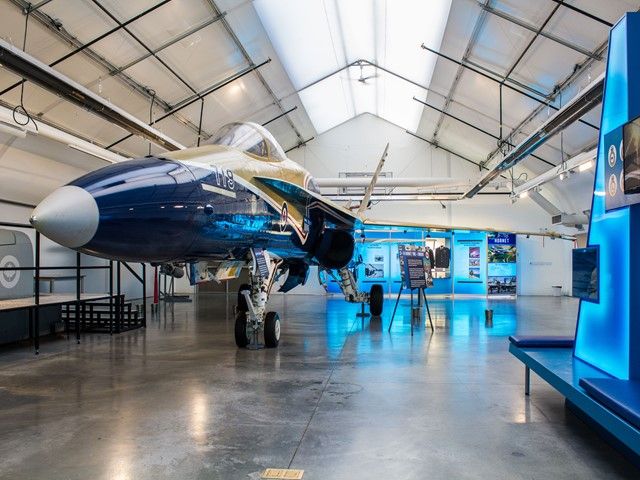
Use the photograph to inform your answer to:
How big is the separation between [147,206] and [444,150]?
18.4 meters

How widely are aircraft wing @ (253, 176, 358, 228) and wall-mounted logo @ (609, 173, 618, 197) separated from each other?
375 centimetres

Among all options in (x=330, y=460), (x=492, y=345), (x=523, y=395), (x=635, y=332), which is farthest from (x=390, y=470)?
(x=492, y=345)

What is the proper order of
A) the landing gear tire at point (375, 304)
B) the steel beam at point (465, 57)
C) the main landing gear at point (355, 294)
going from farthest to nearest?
the landing gear tire at point (375, 304) → the main landing gear at point (355, 294) → the steel beam at point (465, 57)

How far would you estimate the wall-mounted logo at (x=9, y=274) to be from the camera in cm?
819

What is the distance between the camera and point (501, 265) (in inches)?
736

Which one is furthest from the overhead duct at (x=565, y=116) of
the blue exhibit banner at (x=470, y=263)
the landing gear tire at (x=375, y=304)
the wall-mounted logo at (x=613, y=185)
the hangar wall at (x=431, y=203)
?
the hangar wall at (x=431, y=203)

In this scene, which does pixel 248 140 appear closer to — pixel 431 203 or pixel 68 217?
pixel 68 217

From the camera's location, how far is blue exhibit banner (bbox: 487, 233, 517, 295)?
60.8ft

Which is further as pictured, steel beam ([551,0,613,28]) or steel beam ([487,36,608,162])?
steel beam ([487,36,608,162])

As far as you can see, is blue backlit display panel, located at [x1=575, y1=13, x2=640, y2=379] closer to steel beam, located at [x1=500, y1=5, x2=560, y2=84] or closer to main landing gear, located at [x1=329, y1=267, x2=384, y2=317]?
steel beam, located at [x1=500, y1=5, x2=560, y2=84]

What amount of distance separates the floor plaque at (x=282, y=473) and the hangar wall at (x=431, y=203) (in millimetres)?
18759

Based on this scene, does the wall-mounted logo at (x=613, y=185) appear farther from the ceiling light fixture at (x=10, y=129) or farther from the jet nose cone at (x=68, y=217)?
the ceiling light fixture at (x=10, y=129)

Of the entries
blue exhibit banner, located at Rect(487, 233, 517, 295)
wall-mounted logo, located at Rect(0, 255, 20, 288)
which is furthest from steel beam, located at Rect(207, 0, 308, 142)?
blue exhibit banner, located at Rect(487, 233, 517, 295)

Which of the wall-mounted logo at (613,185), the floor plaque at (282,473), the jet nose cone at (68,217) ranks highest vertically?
the wall-mounted logo at (613,185)
